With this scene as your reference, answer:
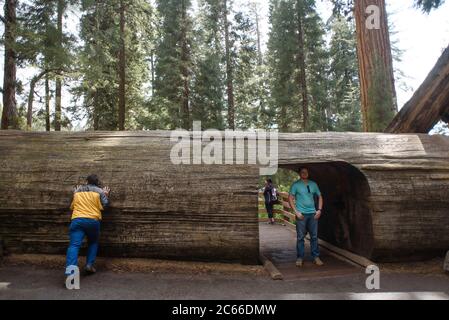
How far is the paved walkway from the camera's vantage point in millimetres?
6157

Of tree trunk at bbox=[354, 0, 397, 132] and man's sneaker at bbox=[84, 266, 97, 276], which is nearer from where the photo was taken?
man's sneaker at bbox=[84, 266, 97, 276]

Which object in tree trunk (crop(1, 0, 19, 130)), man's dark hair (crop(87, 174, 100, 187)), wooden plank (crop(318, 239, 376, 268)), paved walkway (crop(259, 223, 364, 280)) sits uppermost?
tree trunk (crop(1, 0, 19, 130))

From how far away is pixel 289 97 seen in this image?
74.9ft

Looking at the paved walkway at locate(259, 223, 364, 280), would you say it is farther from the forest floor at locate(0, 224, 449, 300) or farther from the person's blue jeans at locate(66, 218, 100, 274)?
the person's blue jeans at locate(66, 218, 100, 274)

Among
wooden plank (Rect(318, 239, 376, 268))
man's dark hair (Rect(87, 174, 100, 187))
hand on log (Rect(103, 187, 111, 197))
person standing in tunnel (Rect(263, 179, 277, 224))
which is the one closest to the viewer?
man's dark hair (Rect(87, 174, 100, 187))

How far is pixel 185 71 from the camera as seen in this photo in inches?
882

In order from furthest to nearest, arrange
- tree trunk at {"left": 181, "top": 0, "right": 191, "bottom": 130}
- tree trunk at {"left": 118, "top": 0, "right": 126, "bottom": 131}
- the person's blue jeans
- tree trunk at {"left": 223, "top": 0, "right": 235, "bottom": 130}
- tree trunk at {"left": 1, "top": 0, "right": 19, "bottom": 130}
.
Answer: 1. tree trunk at {"left": 223, "top": 0, "right": 235, "bottom": 130}
2. tree trunk at {"left": 181, "top": 0, "right": 191, "bottom": 130}
3. tree trunk at {"left": 118, "top": 0, "right": 126, "bottom": 131}
4. tree trunk at {"left": 1, "top": 0, "right": 19, "bottom": 130}
5. the person's blue jeans

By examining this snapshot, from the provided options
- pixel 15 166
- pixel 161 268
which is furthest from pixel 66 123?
pixel 161 268

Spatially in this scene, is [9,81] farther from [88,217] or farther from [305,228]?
[305,228]

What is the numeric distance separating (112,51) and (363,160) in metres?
16.0

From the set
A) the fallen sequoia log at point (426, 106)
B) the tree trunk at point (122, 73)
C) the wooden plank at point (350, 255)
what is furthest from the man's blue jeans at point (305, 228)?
the tree trunk at point (122, 73)

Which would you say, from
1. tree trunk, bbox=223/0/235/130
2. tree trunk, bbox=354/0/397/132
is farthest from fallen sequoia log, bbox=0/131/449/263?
tree trunk, bbox=223/0/235/130

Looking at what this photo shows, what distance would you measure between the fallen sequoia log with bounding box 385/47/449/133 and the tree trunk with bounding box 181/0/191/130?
14965 millimetres
